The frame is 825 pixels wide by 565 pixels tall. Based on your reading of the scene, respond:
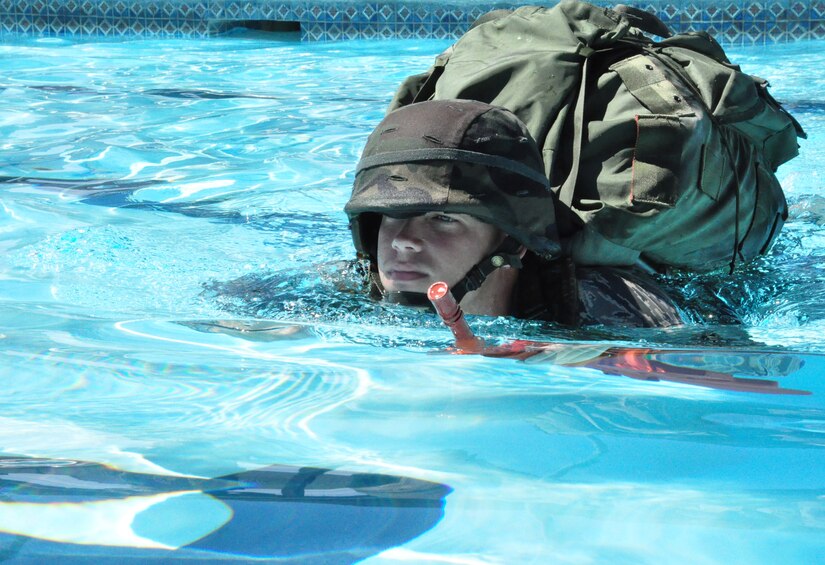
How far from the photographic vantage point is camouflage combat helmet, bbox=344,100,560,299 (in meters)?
2.69

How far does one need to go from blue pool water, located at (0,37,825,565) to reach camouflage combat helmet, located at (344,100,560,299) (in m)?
0.26

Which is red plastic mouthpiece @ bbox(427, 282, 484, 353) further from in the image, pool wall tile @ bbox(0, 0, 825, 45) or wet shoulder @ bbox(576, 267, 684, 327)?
pool wall tile @ bbox(0, 0, 825, 45)

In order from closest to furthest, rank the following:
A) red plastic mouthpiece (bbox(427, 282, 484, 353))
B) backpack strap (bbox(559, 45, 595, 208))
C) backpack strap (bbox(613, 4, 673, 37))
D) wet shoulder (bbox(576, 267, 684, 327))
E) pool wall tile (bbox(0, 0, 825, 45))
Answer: red plastic mouthpiece (bbox(427, 282, 484, 353)), wet shoulder (bbox(576, 267, 684, 327)), backpack strap (bbox(559, 45, 595, 208)), backpack strap (bbox(613, 4, 673, 37)), pool wall tile (bbox(0, 0, 825, 45))

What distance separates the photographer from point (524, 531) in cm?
125

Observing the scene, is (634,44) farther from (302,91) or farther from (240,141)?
(302,91)

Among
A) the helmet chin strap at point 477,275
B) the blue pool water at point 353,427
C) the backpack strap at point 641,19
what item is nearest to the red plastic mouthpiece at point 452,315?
the blue pool water at point 353,427

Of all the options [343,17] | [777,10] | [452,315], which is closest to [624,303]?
[452,315]

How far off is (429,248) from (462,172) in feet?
0.68

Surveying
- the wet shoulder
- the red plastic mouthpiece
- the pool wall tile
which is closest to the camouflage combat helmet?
the wet shoulder

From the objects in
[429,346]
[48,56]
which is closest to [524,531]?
[429,346]

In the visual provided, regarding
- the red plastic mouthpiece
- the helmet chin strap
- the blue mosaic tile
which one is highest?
the blue mosaic tile

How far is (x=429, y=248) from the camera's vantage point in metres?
2.74

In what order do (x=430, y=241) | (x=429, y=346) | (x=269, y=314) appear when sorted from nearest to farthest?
(x=429, y=346), (x=430, y=241), (x=269, y=314)

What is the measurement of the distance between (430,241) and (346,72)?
6020 millimetres
